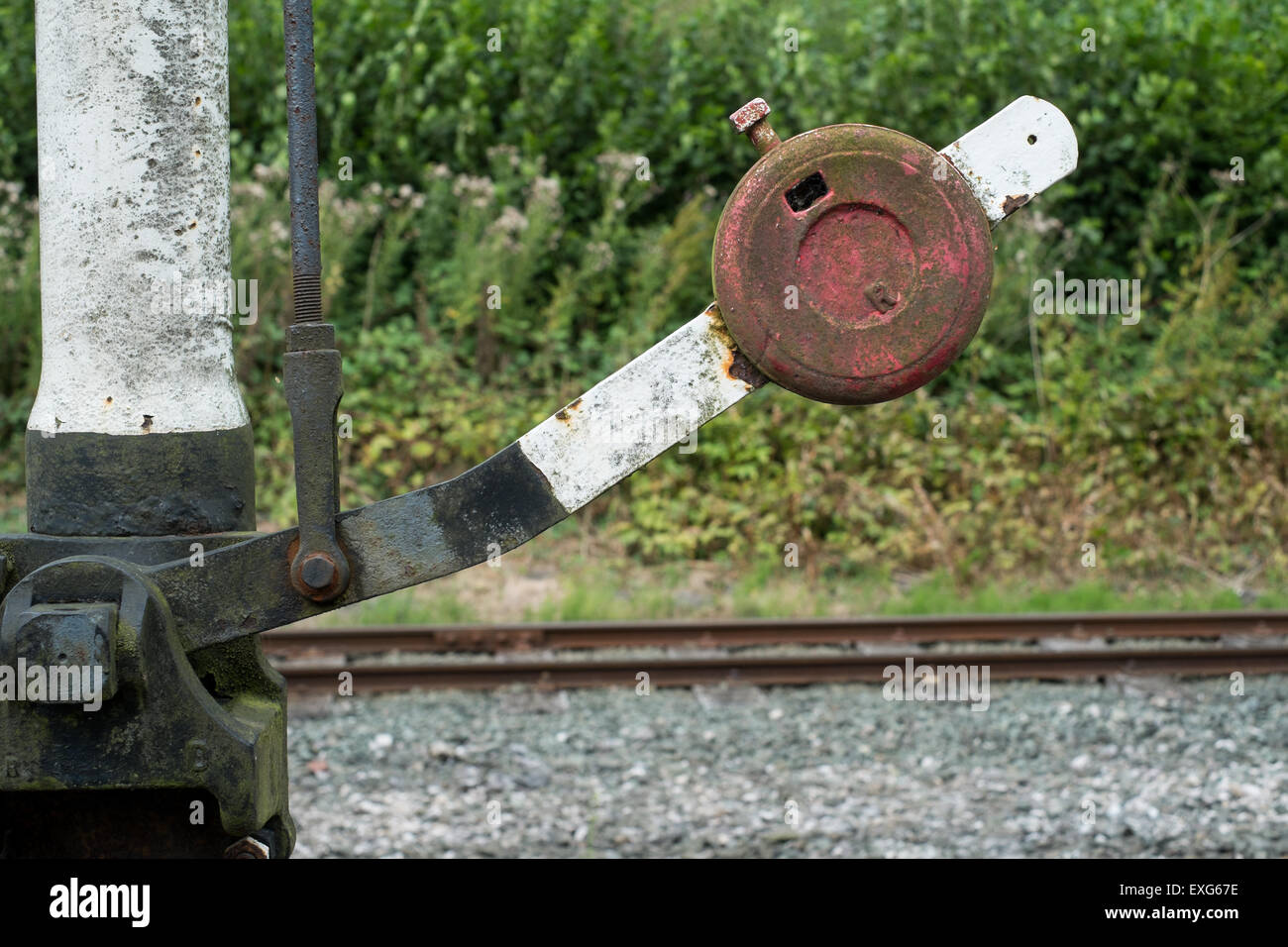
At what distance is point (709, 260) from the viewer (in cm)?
914

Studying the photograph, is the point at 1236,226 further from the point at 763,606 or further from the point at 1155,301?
the point at 763,606

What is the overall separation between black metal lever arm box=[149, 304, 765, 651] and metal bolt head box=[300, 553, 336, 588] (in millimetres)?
33

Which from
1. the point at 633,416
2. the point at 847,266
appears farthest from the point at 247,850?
the point at 847,266

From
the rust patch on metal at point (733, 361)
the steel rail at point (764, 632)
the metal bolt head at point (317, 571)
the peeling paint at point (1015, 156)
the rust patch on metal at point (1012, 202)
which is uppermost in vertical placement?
the steel rail at point (764, 632)

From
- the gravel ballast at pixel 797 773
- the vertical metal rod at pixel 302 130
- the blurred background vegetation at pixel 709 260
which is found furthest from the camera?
the blurred background vegetation at pixel 709 260

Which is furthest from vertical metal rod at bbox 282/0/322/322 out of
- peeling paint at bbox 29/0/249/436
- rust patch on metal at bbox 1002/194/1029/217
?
rust patch on metal at bbox 1002/194/1029/217

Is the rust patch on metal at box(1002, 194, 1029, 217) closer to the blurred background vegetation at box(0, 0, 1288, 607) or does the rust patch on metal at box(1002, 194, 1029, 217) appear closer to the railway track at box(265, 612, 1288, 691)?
the railway track at box(265, 612, 1288, 691)

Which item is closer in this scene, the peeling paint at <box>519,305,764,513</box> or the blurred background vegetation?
the peeling paint at <box>519,305,764,513</box>

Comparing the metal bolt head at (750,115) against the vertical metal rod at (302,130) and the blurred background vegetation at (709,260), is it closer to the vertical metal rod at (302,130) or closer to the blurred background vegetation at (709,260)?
the vertical metal rod at (302,130)

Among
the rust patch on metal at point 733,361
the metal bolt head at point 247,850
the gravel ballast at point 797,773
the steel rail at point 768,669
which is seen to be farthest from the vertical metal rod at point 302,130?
the steel rail at point 768,669

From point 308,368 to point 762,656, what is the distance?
4359 millimetres

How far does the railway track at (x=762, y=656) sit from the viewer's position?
209 inches

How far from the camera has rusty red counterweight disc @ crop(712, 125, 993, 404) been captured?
1543 mm

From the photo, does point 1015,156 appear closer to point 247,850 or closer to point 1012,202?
point 1012,202
